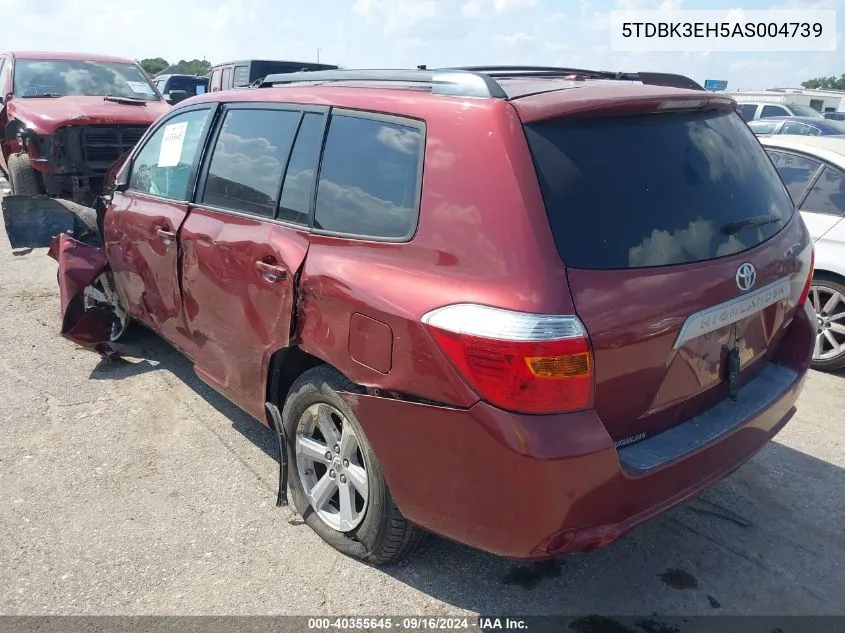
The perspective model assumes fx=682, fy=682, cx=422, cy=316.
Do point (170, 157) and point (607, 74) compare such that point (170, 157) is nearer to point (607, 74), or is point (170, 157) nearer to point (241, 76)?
point (607, 74)

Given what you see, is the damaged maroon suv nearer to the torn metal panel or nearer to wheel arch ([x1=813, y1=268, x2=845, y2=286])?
wheel arch ([x1=813, y1=268, x2=845, y2=286])

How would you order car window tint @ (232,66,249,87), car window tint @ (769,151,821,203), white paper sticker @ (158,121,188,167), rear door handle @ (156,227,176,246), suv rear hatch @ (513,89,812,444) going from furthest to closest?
car window tint @ (232,66,249,87) < car window tint @ (769,151,821,203) < white paper sticker @ (158,121,188,167) < rear door handle @ (156,227,176,246) < suv rear hatch @ (513,89,812,444)

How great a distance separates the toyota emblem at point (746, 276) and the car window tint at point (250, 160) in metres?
1.92

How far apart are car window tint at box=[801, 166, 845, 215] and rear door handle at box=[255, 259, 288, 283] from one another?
4.16 metres

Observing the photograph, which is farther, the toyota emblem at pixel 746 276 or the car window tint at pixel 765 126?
the car window tint at pixel 765 126

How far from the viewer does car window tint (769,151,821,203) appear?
519 centimetres

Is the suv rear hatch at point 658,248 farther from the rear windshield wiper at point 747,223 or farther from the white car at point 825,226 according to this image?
the white car at point 825,226

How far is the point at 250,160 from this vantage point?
3271 mm

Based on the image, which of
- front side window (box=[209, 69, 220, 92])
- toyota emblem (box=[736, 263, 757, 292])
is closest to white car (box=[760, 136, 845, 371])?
toyota emblem (box=[736, 263, 757, 292])

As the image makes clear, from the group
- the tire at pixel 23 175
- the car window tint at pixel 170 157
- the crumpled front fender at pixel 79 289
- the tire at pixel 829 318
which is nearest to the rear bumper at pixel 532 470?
the car window tint at pixel 170 157

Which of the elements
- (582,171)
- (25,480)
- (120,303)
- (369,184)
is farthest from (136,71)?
(582,171)

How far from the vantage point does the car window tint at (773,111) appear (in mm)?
17953

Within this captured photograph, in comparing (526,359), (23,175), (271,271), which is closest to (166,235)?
(271,271)

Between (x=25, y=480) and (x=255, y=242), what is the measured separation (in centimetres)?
179
